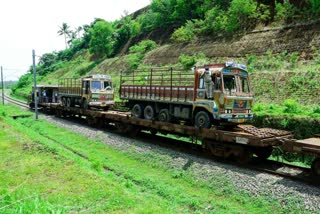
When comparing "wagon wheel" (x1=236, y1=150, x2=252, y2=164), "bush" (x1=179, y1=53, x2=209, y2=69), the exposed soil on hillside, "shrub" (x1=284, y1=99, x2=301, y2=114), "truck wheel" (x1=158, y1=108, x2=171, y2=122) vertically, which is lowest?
"wagon wheel" (x1=236, y1=150, x2=252, y2=164)

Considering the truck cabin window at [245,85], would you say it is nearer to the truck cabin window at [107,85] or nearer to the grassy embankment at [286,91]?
the grassy embankment at [286,91]

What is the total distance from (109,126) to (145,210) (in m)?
14.4

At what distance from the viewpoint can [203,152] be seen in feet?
43.9

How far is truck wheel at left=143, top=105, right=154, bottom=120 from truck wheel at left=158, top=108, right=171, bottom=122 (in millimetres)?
633

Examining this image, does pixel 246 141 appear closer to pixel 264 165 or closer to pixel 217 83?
pixel 264 165

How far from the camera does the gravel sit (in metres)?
8.43

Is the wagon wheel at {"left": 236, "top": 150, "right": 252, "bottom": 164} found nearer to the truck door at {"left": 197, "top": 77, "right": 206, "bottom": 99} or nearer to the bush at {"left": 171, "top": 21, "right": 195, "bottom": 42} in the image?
the truck door at {"left": 197, "top": 77, "right": 206, "bottom": 99}

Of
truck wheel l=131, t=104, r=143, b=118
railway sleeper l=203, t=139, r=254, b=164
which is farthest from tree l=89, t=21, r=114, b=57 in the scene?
railway sleeper l=203, t=139, r=254, b=164

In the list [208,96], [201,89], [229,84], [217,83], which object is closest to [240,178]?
[208,96]

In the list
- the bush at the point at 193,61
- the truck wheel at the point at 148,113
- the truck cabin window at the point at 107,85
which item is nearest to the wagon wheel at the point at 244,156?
the truck wheel at the point at 148,113

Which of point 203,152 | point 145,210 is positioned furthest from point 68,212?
point 203,152

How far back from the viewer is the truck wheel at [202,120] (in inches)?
515

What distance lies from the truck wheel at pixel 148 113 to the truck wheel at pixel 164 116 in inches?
24.9

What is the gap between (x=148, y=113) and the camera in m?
16.7
